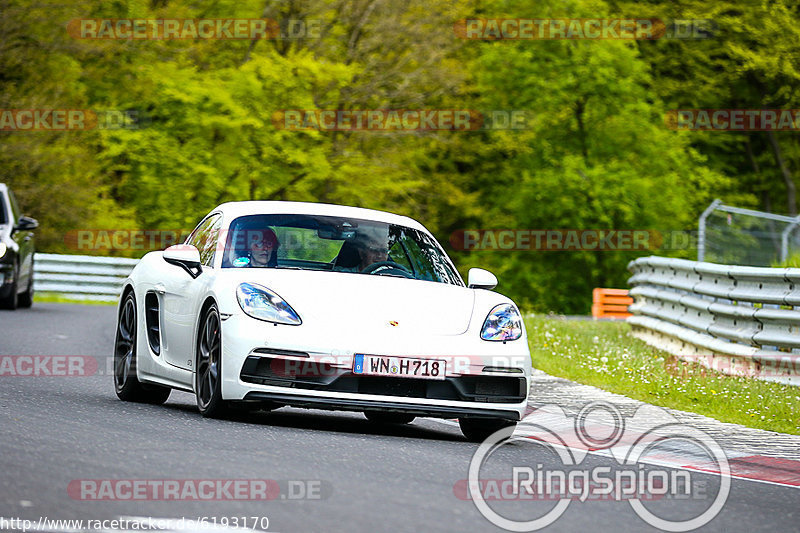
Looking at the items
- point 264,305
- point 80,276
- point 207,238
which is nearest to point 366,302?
point 264,305

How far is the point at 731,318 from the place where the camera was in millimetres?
14039

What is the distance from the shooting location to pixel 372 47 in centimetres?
4203

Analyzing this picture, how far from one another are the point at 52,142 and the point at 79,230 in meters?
2.49

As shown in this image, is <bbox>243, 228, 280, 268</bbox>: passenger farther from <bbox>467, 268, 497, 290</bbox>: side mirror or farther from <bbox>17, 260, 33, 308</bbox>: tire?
<bbox>17, 260, 33, 308</bbox>: tire

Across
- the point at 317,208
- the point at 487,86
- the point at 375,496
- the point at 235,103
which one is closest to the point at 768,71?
the point at 487,86

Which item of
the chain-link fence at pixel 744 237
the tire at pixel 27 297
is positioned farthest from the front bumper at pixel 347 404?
Result: the chain-link fence at pixel 744 237

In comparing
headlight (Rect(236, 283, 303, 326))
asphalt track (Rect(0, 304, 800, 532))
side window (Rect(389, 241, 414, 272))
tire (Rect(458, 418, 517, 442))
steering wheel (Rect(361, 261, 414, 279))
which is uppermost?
side window (Rect(389, 241, 414, 272))

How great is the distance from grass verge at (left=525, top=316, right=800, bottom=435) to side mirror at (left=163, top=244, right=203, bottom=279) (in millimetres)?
3972

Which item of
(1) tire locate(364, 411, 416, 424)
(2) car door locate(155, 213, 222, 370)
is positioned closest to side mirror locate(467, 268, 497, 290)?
(1) tire locate(364, 411, 416, 424)

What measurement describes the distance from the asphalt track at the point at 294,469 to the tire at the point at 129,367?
1.12 feet

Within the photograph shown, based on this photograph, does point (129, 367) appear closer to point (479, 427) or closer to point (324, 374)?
point (324, 374)

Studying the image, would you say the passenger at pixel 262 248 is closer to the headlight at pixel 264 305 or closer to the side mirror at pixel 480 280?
the headlight at pixel 264 305

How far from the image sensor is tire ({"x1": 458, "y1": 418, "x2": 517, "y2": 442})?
907 cm

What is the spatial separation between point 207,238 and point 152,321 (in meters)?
0.73
